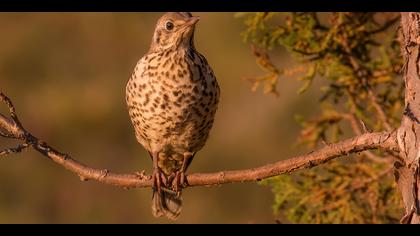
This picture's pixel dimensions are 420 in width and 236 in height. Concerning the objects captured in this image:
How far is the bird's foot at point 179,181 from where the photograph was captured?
513cm

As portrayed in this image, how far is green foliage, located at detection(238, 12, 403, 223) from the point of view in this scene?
660cm

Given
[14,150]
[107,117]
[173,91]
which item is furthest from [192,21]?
[107,117]

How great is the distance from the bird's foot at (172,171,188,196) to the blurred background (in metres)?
7.08

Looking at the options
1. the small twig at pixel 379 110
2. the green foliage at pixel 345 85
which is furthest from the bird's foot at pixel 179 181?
the small twig at pixel 379 110

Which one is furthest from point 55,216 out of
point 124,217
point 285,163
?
point 285,163

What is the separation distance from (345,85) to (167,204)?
1.59m

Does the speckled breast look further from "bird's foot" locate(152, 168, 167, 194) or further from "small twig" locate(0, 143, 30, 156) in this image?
"small twig" locate(0, 143, 30, 156)

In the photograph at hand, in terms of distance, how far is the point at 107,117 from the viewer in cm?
1744

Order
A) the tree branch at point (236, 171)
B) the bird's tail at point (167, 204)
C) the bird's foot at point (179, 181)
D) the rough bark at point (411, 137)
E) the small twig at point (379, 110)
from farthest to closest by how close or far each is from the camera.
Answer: the small twig at point (379, 110) → the bird's tail at point (167, 204) → the bird's foot at point (179, 181) → the tree branch at point (236, 171) → the rough bark at point (411, 137)

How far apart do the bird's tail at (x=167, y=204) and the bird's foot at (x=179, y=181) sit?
18.6 inches

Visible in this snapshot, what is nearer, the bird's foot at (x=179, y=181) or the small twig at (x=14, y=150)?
the small twig at (x=14, y=150)

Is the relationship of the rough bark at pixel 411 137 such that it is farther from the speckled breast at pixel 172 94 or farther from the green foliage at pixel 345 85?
Result: the green foliage at pixel 345 85

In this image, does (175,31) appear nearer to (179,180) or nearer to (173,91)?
(173,91)

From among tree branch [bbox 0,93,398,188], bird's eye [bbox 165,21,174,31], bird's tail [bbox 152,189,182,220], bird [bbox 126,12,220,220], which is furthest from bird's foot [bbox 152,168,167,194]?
bird's eye [bbox 165,21,174,31]
